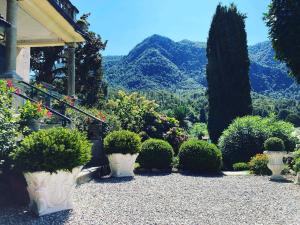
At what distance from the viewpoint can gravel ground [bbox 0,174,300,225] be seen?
5334mm

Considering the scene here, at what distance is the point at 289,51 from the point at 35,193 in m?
7.12

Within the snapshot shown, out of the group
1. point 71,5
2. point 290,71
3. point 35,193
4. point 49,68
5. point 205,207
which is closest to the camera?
point 35,193

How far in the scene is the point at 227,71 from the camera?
80.8 feet

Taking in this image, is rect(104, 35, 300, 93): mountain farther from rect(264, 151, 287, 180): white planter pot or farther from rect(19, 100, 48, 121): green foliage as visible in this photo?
rect(19, 100, 48, 121): green foliage

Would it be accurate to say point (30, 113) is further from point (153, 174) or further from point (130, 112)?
point (130, 112)

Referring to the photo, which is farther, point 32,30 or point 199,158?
point 32,30

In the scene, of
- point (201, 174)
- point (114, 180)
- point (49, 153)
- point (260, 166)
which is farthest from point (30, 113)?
point (260, 166)

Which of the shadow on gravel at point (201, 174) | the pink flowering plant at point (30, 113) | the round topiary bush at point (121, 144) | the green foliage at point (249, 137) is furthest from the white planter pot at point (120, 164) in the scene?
the green foliage at point (249, 137)

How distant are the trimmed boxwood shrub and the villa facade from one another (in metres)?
3.78

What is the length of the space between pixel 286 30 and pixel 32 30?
27.1 feet

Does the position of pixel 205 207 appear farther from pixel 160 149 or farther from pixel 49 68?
pixel 49 68

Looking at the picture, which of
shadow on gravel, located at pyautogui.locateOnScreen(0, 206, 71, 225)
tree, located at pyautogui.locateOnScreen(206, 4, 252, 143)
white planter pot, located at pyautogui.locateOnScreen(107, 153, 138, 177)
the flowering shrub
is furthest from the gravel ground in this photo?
A: tree, located at pyautogui.locateOnScreen(206, 4, 252, 143)

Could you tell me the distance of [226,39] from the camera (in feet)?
82.5

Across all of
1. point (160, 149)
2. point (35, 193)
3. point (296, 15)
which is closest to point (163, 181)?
point (160, 149)
